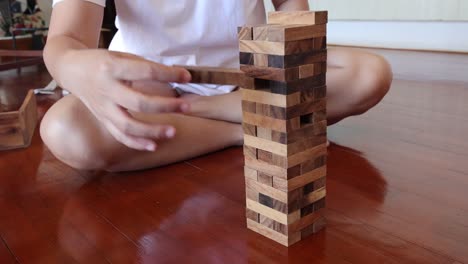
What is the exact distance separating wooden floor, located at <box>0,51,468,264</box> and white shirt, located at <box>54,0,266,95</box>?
20 centimetres

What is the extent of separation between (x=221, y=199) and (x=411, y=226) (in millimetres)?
272

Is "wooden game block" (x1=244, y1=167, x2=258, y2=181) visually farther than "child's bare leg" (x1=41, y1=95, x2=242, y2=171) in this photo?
No

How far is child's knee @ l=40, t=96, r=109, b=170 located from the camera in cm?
82

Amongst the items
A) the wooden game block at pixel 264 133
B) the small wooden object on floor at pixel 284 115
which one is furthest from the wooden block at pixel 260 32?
the wooden game block at pixel 264 133

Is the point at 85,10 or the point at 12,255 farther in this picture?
the point at 85,10

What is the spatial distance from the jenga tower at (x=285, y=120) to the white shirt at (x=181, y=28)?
36 cm

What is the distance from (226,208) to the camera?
0.71 metres

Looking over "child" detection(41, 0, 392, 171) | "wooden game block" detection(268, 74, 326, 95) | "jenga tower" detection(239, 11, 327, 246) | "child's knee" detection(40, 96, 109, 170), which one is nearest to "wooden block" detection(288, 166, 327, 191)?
"jenga tower" detection(239, 11, 327, 246)

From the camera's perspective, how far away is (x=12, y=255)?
62 centimetres

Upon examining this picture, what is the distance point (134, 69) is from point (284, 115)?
17 cm

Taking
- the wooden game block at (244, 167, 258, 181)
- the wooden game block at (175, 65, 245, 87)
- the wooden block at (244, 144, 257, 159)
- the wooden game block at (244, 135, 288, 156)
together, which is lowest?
the wooden game block at (244, 167, 258, 181)

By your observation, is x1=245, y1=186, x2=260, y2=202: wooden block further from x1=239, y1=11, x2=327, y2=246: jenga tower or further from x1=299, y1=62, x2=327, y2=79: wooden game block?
x1=299, y1=62, x2=327, y2=79: wooden game block

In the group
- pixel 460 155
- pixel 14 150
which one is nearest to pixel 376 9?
pixel 460 155

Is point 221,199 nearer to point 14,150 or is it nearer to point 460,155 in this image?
point 460,155
